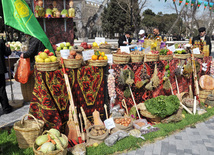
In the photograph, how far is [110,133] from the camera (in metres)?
3.67

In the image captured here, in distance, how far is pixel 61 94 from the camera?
3.33 meters

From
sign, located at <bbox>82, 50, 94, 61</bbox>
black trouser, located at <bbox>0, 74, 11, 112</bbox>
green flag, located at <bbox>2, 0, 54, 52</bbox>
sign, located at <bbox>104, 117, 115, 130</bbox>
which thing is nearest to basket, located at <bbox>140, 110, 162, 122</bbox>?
sign, located at <bbox>104, 117, 115, 130</bbox>

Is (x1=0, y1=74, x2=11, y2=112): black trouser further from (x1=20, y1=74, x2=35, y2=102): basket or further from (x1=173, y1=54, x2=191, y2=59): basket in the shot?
(x1=173, y1=54, x2=191, y2=59): basket

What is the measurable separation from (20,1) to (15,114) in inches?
101

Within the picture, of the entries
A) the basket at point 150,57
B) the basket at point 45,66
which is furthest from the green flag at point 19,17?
the basket at point 150,57

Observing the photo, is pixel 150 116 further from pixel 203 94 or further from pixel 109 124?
pixel 203 94

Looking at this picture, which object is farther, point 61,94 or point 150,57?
point 150,57

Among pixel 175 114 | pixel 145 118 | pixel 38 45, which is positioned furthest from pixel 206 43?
pixel 38 45

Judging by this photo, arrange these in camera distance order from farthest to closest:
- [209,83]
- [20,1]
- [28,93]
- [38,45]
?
1. [209,83]
2. [28,93]
3. [38,45]
4. [20,1]

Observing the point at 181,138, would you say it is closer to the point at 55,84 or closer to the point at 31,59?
the point at 55,84

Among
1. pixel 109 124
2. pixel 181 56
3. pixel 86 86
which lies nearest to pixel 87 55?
pixel 86 86

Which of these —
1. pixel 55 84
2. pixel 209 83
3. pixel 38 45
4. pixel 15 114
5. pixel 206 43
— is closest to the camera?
pixel 55 84

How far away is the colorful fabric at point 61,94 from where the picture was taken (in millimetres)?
3148

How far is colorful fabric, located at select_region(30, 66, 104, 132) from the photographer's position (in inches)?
124
